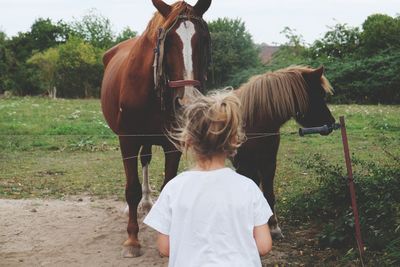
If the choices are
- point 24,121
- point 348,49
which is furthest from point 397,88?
point 24,121

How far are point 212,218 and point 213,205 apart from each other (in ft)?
0.18

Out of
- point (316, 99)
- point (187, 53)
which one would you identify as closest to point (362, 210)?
point (316, 99)

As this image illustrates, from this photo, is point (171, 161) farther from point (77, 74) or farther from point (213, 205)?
point (77, 74)

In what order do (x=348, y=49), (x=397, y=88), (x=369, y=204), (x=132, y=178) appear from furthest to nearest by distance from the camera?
(x=348, y=49) < (x=397, y=88) < (x=132, y=178) < (x=369, y=204)

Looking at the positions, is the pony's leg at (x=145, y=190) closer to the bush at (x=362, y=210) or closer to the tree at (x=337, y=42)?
the bush at (x=362, y=210)

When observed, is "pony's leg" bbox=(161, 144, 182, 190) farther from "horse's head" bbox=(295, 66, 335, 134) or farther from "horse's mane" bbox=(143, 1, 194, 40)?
"horse's head" bbox=(295, 66, 335, 134)

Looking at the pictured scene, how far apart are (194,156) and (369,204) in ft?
10.1

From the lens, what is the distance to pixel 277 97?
492cm

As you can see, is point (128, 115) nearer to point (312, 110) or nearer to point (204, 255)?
point (312, 110)

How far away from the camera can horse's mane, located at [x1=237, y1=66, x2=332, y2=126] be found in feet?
16.1

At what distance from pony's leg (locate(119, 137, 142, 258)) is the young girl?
283cm

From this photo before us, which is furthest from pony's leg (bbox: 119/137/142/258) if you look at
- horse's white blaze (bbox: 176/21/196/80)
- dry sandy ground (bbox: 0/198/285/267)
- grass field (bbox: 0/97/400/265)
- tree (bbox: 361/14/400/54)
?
tree (bbox: 361/14/400/54)

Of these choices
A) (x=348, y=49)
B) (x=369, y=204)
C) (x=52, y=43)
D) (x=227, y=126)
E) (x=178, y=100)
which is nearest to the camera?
(x=227, y=126)

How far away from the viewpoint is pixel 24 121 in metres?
16.2
